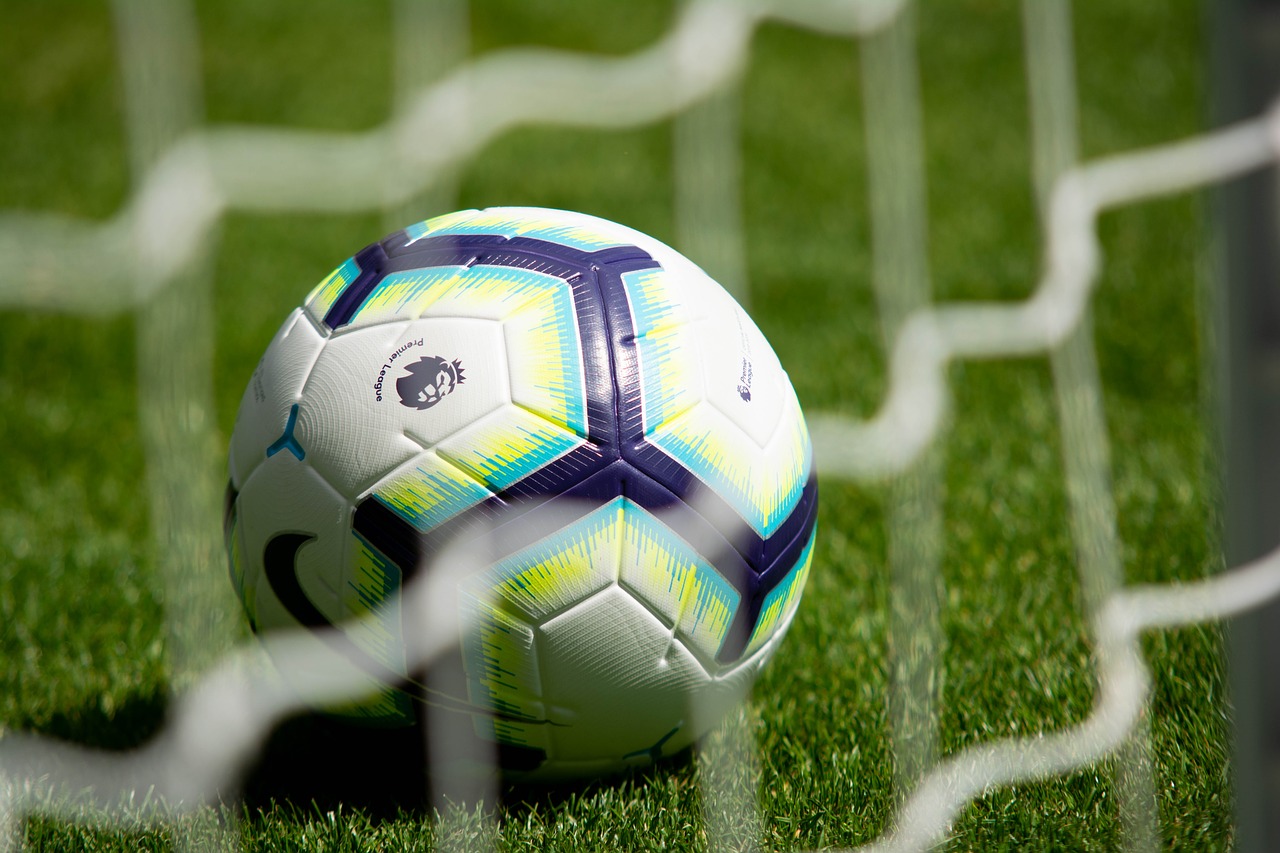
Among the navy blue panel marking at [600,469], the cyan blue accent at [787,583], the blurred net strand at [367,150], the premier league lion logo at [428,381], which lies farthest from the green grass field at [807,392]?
the premier league lion logo at [428,381]

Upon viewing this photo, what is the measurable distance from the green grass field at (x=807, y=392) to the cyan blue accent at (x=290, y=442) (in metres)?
0.63

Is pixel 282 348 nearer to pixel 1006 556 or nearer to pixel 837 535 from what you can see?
pixel 837 535

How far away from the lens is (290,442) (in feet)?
6.40

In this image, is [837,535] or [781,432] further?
[837,535]

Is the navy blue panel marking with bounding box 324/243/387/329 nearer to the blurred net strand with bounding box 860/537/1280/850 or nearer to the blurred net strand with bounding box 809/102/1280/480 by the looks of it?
the blurred net strand with bounding box 860/537/1280/850

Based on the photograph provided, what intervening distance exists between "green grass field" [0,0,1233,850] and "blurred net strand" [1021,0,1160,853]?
34 mm

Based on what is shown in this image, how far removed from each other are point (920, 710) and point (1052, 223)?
9.82 ft

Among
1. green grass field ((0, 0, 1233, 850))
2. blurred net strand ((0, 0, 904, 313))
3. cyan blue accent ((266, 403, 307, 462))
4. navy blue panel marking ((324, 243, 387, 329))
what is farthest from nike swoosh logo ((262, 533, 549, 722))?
blurred net strand ((0, 0, 904, 313))

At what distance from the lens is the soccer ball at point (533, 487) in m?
1.84

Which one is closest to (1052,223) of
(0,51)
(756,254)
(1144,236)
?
(1144,236)

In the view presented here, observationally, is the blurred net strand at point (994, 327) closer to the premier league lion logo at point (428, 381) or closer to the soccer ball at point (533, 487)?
the soccer ball at point (533, 487)

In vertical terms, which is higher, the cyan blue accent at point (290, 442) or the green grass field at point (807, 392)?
the cyan blue accent at point (290, 442)

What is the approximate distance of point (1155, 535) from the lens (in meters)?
3.04

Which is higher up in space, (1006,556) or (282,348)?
(282,348)
